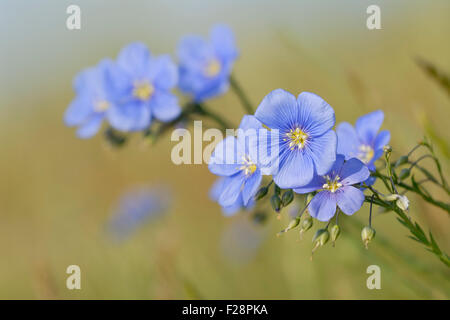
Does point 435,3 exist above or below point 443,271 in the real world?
above

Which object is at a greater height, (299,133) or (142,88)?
(142,88)

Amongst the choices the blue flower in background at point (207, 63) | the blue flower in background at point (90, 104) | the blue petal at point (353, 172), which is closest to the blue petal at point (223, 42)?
the blue flower in background at point (207, 63)

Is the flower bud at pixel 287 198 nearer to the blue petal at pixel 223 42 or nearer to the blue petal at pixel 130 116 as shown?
the blue petal at pixel 130 116

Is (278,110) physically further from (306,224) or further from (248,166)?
(306,224)

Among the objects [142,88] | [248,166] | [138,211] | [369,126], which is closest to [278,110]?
[248,166]
